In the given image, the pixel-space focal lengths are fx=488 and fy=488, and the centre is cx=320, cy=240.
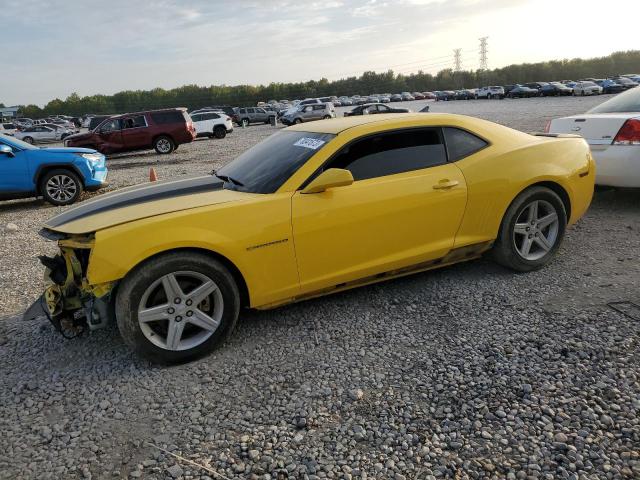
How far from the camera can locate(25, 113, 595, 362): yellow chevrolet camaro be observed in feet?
10.4

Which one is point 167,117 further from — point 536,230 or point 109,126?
point 536,230

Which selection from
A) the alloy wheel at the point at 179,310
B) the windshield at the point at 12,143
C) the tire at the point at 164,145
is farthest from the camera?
the tire at the point at 164,145

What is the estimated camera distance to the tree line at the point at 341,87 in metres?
83.7

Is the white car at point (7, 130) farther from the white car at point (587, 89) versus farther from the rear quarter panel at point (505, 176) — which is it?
the white car at point (587, 89)

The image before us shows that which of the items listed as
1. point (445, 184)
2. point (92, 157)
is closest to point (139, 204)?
point (445, 184)

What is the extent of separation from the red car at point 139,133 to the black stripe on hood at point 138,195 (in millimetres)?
15217

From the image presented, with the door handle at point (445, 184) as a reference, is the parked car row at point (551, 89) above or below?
above

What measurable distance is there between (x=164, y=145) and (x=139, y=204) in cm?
1617

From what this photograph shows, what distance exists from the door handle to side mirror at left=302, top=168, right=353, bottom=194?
2.69 feet

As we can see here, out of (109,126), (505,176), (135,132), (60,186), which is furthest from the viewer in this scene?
(135,132)

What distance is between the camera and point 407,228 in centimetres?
380

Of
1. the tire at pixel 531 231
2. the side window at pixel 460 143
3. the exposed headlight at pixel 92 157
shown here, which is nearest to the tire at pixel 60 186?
the exposed headlight at pixel 92 157

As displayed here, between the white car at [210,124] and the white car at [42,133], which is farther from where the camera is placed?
the white car at [42,133]

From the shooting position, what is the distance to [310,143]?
3.86 metres
